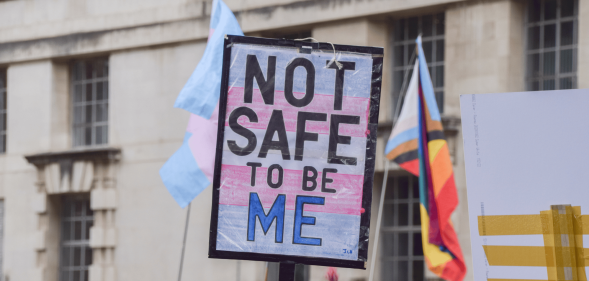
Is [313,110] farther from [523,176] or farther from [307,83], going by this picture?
[523,176]

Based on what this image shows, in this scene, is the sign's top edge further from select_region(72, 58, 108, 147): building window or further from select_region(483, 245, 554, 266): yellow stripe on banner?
select_region(72, 58, 108, 147): building window

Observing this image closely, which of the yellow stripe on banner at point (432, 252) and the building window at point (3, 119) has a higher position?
the building window at point (3, 119)

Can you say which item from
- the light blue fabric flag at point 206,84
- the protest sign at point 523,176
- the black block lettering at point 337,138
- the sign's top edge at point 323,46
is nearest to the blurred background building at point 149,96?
the light blue fabric flag at point 206,84

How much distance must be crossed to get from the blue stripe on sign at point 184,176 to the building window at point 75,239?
298 inches

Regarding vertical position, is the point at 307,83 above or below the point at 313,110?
above

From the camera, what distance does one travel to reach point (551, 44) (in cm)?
1339

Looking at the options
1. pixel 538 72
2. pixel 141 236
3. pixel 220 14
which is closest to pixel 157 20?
pixel 141 236

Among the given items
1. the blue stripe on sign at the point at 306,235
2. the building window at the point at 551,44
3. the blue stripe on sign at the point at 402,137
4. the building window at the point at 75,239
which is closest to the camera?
the blue stripe on sign at the point at 306,235

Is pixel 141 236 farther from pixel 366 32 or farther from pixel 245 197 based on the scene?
pixel 245 197

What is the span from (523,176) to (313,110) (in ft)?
4.53

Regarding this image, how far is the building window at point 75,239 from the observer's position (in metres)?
18.2

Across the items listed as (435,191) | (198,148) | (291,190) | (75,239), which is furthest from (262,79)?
(75,239)

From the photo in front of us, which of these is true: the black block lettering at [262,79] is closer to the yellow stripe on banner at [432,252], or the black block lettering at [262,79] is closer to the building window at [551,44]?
the yellow stripe on banner at [432,252]

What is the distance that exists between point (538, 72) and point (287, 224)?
9457 mm
